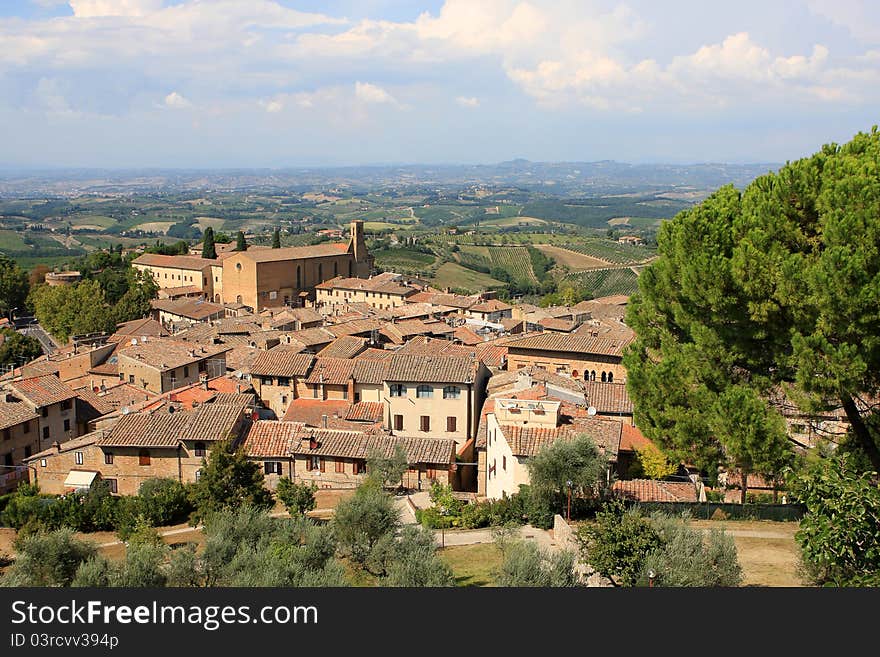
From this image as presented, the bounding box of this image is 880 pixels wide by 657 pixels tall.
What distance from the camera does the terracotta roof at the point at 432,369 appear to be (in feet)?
94.7

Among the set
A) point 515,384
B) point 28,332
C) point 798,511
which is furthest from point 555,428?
point 28,332

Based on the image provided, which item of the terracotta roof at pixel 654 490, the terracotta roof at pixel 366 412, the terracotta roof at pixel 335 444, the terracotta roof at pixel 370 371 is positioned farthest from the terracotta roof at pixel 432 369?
the terracotta roof at pixel 654 490

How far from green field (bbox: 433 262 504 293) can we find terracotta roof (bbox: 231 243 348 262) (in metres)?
→ 23.3

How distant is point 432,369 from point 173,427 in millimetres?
9157

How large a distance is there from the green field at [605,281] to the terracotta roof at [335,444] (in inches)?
3123

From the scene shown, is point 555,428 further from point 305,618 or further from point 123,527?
point 305,618

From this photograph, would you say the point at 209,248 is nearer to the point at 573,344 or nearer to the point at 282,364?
the point at 282,364

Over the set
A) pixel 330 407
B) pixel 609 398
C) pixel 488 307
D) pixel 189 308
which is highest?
pixel 609 398

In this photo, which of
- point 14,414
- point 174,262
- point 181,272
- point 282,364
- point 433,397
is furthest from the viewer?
point 174,262

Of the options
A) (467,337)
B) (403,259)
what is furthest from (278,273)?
(403,259)

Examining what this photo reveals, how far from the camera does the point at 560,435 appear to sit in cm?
2170

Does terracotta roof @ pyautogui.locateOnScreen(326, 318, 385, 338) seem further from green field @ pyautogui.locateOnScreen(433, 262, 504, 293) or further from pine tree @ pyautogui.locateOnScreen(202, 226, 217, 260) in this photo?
green field @ pyautogui.locateOnScreen(433, 262, 504, 293)

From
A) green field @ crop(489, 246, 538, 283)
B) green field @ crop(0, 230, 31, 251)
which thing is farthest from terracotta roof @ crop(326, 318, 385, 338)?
green field @ crop(0, 230, 31, 251)

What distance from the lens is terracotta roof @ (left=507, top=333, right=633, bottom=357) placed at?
3759 cm
